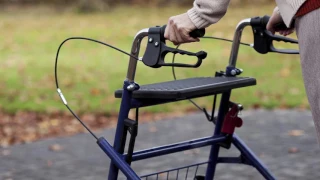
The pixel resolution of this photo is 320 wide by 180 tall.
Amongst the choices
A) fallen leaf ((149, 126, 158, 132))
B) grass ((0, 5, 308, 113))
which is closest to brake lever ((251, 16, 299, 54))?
fallen leaf ((149, 126, 158, 132))

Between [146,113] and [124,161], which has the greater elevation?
[124,161]

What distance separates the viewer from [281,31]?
2955mm

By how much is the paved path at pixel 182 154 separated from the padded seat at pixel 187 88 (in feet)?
7.61

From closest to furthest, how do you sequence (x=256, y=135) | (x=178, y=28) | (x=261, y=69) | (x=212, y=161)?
(x=178, y=28) < (x=212, y=161) < (x=256, y=135) < (x=261, y=69)

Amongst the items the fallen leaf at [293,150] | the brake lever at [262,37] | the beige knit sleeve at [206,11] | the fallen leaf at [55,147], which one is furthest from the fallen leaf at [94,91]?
the beige knit sleeve at [206,11]

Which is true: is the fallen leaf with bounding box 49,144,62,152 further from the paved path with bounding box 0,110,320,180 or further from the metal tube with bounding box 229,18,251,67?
the metal tube with bounding box 229,18,251,67

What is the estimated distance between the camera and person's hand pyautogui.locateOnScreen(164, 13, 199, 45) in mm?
2580

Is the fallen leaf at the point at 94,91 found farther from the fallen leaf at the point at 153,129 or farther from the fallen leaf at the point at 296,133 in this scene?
the fallen leaf at the point at 296,133

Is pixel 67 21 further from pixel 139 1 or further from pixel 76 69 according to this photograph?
pixel 76 69

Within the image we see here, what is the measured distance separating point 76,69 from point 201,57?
31.4 feet

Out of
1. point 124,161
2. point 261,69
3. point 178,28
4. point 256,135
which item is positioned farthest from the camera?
point 261,69

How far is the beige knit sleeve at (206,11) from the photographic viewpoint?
2.52 meters

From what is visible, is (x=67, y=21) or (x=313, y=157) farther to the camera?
(x=67, y=21)

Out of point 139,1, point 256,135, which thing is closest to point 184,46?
point 256,135
